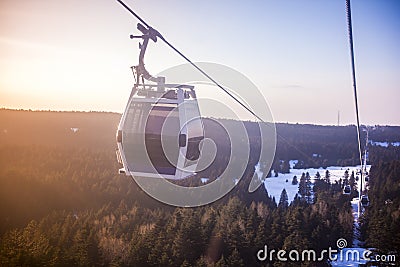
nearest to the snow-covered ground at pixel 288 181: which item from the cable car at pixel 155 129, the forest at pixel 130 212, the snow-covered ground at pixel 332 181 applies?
the snow-covered ground at pixel 332 181

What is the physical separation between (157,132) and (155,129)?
0.22ft

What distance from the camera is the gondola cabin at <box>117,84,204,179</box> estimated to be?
17.6 feet

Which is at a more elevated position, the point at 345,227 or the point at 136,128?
the point at 136,128

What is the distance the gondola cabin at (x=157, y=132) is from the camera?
17.6ft

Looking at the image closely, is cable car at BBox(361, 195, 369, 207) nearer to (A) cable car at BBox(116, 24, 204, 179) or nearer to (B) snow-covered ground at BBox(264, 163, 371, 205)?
(A) cable car at BBox(116, 24, 204, 179)

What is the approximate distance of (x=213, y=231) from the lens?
27281 millimetres

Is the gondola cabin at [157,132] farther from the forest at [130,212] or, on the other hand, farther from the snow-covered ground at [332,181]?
the snow-covered ground at [332,181]

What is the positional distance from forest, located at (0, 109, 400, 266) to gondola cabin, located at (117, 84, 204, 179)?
19.3 feet

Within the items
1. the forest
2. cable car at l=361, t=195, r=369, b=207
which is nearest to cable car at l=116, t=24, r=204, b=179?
the forest

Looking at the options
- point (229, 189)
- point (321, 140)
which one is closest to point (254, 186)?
point (229, 189)

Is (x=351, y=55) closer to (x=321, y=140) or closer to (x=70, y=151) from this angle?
(x=70, y=151)

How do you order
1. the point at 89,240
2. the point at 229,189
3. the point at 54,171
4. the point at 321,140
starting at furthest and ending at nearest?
the point at 321,140 < the point at 54,171 < the point at 229,189 < the point at 89,240

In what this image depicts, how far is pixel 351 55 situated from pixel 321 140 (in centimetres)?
10287

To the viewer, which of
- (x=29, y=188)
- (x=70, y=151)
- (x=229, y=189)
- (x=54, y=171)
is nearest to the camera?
(x=29, y=188)
